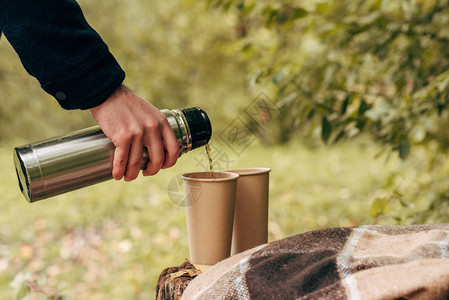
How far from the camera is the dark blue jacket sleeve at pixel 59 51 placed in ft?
2.65

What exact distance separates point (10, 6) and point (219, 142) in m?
0.63

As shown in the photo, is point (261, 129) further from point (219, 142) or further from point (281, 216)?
point (281, 216)

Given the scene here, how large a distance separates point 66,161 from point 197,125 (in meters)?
0.29

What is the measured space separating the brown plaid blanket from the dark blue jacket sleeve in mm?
412

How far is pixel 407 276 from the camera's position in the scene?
0.56 meters

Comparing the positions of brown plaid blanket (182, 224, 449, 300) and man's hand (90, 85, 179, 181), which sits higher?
man's hand (90, 85, 179, 181)

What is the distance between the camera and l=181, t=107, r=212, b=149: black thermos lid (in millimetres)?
947

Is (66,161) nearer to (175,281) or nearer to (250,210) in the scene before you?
(175,281)

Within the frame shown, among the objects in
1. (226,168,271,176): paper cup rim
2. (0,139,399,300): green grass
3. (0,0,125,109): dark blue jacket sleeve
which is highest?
(0,0,125,109): dark blue jacket sleeve

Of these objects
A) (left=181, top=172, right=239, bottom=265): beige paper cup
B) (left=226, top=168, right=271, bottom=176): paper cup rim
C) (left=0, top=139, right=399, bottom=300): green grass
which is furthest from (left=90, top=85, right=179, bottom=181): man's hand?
(left=0, top=139, right=399, bottom=300): green grass

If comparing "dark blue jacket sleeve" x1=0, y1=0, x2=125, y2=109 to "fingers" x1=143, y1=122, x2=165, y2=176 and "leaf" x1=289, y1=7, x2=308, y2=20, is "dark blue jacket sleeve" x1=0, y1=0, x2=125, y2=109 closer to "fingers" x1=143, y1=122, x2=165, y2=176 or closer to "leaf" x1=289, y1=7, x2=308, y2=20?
"fingers" x1=143, y1=122, x2=165, y2=176

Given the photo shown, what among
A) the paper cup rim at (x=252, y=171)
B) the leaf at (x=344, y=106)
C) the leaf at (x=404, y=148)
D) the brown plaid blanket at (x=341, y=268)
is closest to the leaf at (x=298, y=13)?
the leaf at (x=344, y=106)

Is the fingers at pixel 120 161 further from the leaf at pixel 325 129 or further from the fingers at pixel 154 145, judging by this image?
the leaf at pixel 325 129

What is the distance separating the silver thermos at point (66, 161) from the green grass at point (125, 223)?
2.12 ft
